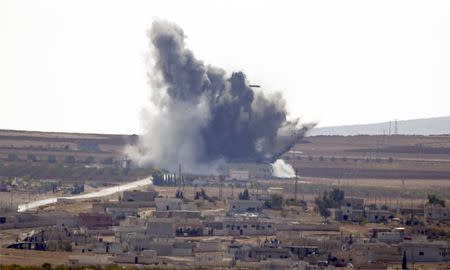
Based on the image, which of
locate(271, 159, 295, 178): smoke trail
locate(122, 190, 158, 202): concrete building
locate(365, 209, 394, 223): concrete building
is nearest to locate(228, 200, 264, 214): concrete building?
locate(122, 190, 158, 202): concrete building

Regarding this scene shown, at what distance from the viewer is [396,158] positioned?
163000 millimetres

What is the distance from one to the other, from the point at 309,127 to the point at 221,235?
4987cm

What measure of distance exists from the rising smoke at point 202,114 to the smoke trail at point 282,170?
1.41 metres

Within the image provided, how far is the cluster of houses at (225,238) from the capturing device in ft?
242

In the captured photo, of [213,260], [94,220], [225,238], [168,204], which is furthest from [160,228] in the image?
[213,260]

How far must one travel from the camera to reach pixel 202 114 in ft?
430

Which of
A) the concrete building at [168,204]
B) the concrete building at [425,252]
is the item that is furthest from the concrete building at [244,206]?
the concrete building at [425,252]

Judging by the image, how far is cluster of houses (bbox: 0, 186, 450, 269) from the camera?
73913 mm

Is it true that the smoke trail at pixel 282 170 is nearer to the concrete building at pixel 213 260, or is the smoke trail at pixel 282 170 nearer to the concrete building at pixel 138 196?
the concrete building at pixel 138 196

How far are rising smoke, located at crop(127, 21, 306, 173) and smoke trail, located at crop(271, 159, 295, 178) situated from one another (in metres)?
1.41

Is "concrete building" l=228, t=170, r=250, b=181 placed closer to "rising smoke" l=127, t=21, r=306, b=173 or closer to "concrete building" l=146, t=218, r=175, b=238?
"rising smoke" l=127, t=21, r=306, b=173

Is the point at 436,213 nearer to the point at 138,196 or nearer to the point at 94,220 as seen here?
the point at 138,196

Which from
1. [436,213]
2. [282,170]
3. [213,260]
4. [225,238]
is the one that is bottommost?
[213,260]

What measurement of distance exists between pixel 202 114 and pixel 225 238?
4714 cm
